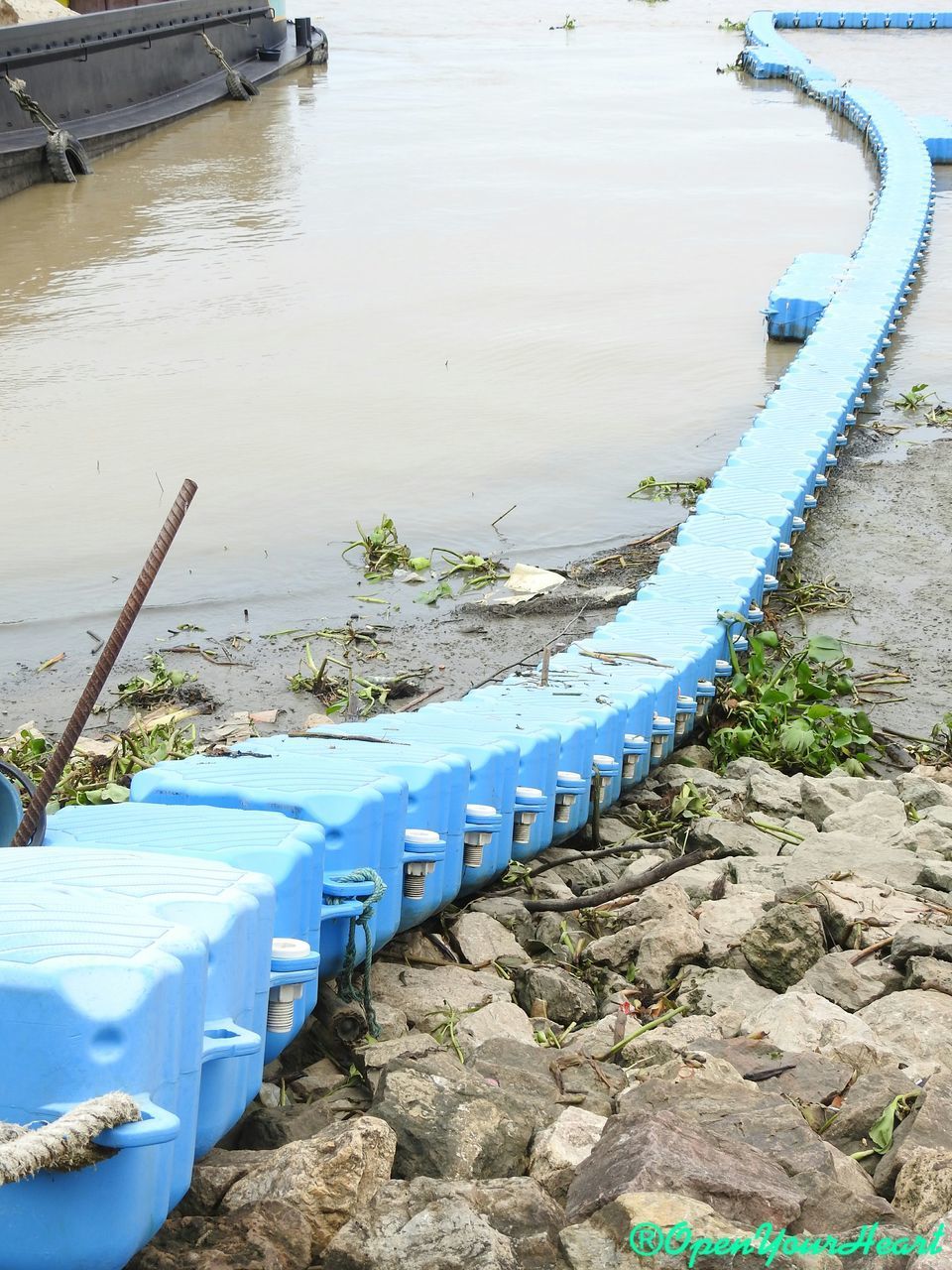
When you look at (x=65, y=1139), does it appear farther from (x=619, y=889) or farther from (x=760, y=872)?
(x=760, y=872)

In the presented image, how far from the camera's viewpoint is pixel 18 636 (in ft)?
23.7

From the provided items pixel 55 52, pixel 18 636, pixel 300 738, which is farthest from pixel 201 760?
pixel 55 52

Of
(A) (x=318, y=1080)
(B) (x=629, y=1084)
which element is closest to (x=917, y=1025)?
(B) (x=629, y=1084)

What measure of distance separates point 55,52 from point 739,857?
1781cm

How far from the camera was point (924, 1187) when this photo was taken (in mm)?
2330

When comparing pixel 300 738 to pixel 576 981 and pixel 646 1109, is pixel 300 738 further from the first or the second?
pixel 646 1109

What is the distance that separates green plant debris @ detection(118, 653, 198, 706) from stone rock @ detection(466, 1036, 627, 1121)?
3888mm

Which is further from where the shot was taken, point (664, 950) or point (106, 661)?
point (664, 950)

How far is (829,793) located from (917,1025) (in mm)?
2086

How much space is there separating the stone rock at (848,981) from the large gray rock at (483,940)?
0.75 meters

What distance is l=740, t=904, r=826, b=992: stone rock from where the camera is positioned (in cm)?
365

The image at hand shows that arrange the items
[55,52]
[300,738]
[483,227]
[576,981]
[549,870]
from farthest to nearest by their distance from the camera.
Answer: [55,52] < [483,227] < [549,870] < [300,738] < [576,981]

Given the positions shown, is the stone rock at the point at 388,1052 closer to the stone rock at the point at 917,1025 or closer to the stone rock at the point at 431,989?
the stone rock at the point at 431,989

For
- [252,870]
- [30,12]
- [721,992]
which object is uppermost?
[30,12]
